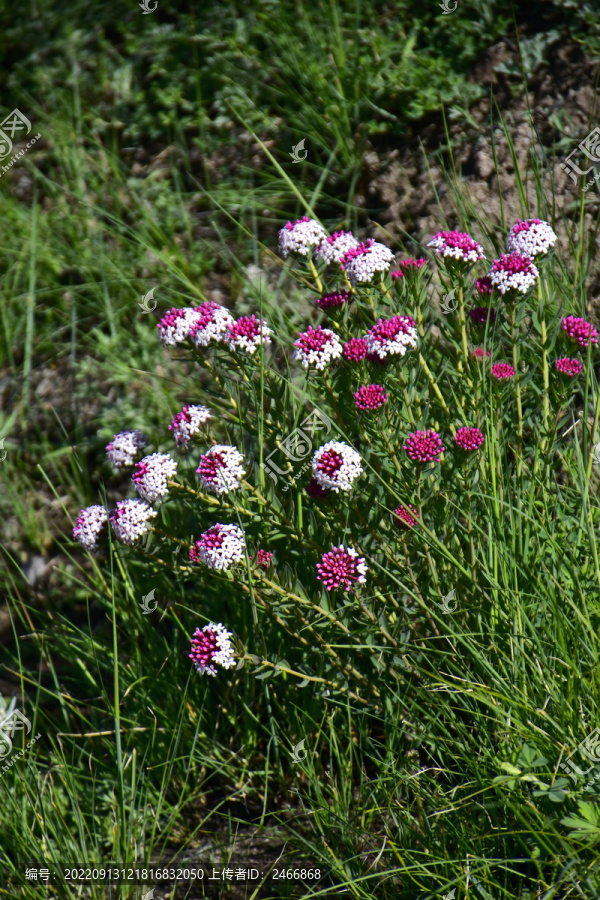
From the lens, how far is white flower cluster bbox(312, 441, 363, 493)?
1911 millimetres

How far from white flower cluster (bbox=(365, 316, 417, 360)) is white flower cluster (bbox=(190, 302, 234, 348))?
44 centimetres

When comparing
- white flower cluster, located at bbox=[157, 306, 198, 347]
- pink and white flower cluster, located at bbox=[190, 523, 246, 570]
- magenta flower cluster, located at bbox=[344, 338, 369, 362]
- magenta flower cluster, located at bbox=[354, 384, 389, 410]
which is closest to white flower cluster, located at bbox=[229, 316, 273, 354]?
white flower cluster, located at bbox=[157, 306, 198, 347]

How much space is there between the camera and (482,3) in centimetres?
414

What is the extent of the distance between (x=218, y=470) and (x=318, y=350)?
1.47 ft

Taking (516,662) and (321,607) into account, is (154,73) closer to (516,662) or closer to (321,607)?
(321,607)

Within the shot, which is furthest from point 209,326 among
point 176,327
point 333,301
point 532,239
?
point 532,239

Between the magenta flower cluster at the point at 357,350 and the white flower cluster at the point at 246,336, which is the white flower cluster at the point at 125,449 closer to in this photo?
the white flower cluster at the point at 246,336

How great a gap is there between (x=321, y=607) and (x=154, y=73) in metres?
4.07

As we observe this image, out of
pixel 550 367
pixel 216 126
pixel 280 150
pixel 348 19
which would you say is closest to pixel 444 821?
pixel 550 367

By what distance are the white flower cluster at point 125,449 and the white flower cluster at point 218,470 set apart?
317mm

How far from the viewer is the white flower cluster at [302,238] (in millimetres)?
2275

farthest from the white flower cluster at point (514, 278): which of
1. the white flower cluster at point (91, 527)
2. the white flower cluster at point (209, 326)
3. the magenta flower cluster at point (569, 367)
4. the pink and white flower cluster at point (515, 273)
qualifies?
the white flower cluster at point (91, 527)

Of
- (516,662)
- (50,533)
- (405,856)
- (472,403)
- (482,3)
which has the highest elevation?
(482,3)

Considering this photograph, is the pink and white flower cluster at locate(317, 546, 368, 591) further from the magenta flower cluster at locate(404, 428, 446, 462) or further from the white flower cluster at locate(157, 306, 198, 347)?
the white flower cluster at locate(157, 306, 198, 347)
